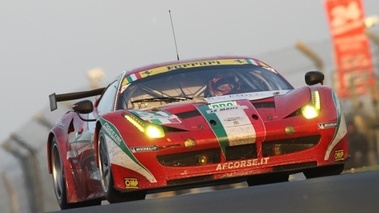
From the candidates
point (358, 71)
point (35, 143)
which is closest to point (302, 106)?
point (35, 143)

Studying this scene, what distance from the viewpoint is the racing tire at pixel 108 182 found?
9992mm

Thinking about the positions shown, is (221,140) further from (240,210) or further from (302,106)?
(240,210)

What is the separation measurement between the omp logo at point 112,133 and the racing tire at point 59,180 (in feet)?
6.59

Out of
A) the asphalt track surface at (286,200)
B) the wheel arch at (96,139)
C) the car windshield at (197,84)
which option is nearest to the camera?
the asphalt track surface at (286,200)

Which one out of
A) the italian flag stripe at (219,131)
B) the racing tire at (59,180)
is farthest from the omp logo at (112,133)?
the racing tire at (59,180)

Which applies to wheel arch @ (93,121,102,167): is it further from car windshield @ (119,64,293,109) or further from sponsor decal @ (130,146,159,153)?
sponsor decal @ (130,146,159,153)

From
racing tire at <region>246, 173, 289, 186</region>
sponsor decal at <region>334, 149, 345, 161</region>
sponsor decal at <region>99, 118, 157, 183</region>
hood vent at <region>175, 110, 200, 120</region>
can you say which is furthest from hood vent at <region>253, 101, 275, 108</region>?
sponsor decal at <region>99, 118, 157, 183</region>

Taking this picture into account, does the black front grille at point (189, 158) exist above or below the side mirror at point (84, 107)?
below

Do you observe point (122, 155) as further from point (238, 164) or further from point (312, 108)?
point (312, 108)

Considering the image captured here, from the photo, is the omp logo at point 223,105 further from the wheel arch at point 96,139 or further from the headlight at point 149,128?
the wheel arch at point 96,139

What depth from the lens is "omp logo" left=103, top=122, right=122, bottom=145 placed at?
9742 mm

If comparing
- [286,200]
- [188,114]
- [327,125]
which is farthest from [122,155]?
[286,200]

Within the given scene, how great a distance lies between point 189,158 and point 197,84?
1.39 m

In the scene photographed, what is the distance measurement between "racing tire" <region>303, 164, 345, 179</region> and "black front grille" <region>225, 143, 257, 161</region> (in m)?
0.75
